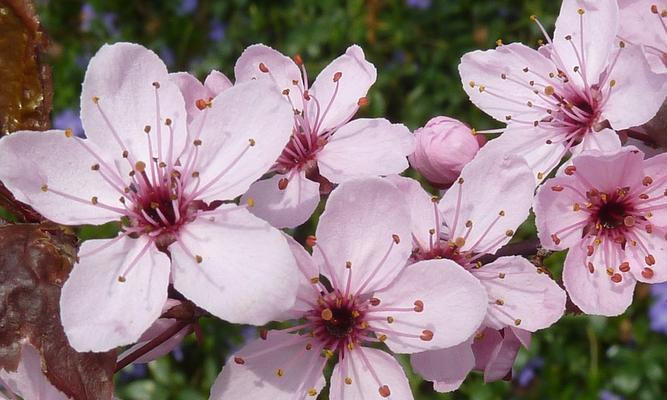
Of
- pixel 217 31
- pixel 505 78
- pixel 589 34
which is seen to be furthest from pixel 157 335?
pixel 217 31

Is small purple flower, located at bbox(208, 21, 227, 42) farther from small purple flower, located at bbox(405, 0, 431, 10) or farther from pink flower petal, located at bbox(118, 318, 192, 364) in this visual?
pink flower petal, located at bbox(118, 318, 192, 364)

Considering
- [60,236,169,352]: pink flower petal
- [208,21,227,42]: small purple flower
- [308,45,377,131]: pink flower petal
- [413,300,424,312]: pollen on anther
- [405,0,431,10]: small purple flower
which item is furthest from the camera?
[208,21,227,42]: small purple flower

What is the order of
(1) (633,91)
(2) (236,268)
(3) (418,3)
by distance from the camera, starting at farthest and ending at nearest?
(3) (418,3) → (1) (633,91) → (2) (236,268)

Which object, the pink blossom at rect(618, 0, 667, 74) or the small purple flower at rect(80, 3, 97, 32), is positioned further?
the small purple flower at rect(80, 3, 97, 32)

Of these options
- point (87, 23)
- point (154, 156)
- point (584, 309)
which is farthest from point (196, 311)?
point (87, 23)

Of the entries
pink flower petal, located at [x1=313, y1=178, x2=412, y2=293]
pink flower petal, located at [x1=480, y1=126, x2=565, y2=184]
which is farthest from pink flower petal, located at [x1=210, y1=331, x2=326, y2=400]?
pink flower petal, located at [x1=480, y1=126, x2=565, y2=184]

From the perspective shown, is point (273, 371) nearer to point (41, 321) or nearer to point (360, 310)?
point (360, 310)

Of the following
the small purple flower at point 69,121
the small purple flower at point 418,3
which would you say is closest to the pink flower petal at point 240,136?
the small purple flower at point 69,121
